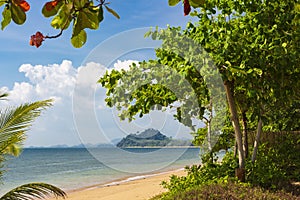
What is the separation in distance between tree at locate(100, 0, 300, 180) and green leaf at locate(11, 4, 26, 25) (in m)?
6.49

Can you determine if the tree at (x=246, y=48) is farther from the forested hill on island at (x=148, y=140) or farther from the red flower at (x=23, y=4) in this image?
the red flower at (x=23, y=4)

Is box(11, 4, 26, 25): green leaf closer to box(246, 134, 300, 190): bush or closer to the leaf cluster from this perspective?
the leaf cluster

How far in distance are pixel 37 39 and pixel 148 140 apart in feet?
22.3

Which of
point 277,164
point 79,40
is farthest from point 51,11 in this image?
point 277,164

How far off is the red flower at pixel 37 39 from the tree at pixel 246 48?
6465mm

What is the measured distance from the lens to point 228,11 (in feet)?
29.1

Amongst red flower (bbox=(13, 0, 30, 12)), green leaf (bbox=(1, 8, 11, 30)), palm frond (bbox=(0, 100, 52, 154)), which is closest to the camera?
red flower (bbox=(13, 0, 30, 12))

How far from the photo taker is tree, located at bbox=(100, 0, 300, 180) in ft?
25.5

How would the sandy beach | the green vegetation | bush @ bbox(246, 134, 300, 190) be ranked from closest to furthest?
the green vegetation < bush @ bbox(246, 134, 300, 190) < the sandy beach

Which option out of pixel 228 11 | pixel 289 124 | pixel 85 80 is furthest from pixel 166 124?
pixel 289 124

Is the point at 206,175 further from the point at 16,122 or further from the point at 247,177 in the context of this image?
the point at 16,122

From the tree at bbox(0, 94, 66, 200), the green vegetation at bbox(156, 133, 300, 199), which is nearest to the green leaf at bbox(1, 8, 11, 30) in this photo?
the tree at bbox(0, 94, 66, 200)

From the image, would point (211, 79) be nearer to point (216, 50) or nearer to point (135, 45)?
point (216, 50)

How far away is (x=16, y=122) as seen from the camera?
21.4 ft
